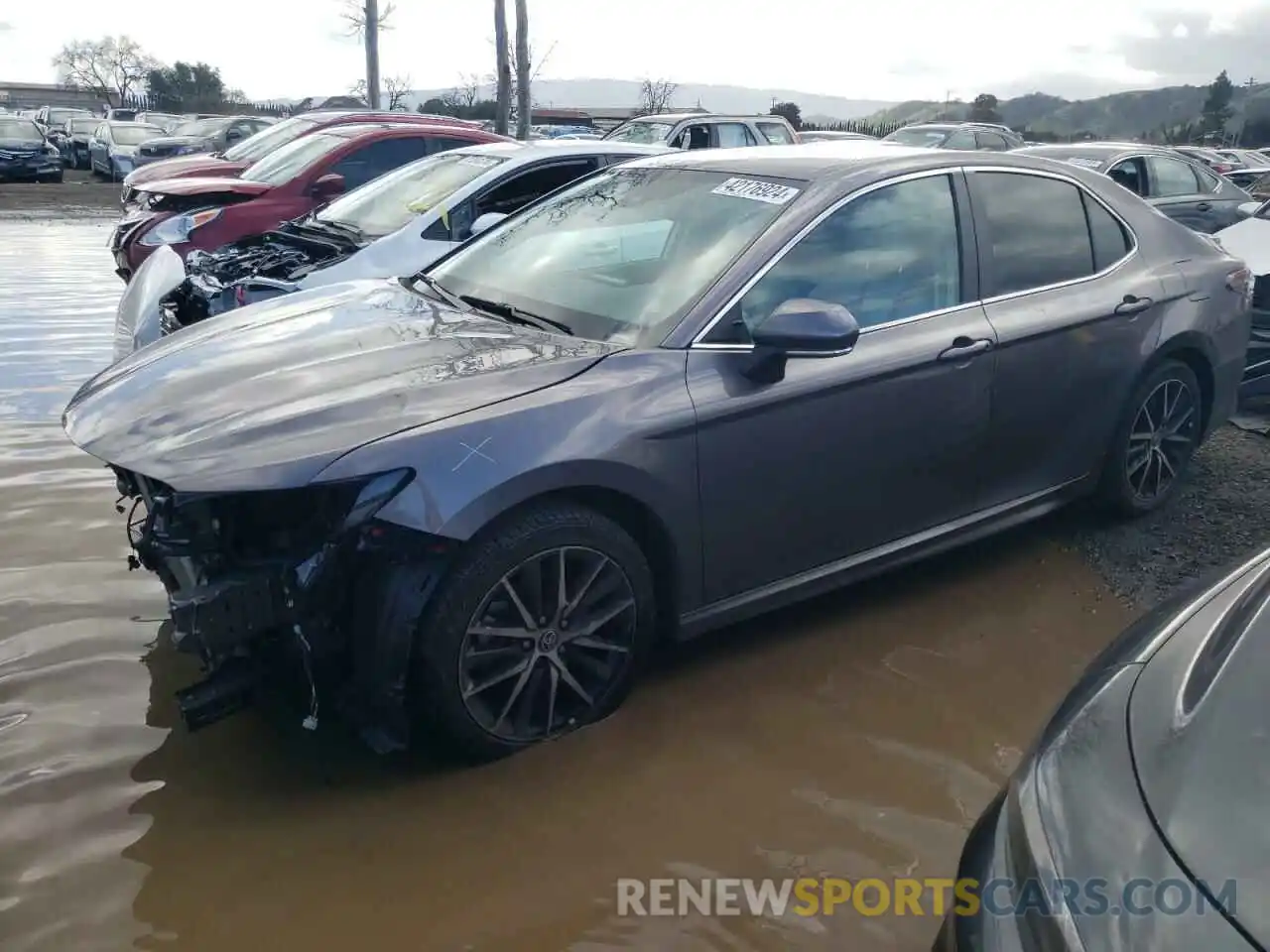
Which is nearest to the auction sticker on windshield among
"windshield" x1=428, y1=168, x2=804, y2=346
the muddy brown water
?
"windshield" x1=428, y1=168, x2=804, y2=346

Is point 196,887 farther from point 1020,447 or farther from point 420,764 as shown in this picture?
point 1020,447

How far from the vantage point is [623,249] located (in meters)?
3.81

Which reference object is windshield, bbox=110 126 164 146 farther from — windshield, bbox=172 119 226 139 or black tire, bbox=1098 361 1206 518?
black tire, bbox=1098 361 1206 518

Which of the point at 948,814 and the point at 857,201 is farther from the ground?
the point at 857,201

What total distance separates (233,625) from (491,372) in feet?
3.13

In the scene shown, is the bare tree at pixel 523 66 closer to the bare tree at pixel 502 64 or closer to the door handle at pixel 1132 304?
the bare tree at pixel 502 64

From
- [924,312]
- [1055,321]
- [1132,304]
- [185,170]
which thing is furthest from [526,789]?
[185,170]

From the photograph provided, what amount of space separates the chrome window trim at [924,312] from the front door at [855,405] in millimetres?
12

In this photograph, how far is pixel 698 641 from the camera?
3787mm

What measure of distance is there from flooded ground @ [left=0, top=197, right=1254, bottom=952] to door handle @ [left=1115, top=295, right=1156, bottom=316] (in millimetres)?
1107

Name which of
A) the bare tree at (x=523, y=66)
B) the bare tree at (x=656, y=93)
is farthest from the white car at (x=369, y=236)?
the bare tree at (x=656, y=93)

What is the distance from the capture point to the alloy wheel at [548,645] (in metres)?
2.91

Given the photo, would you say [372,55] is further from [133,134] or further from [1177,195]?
[1177,195]

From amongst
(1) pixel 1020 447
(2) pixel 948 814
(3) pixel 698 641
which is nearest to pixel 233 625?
(3) pixel 698 641
